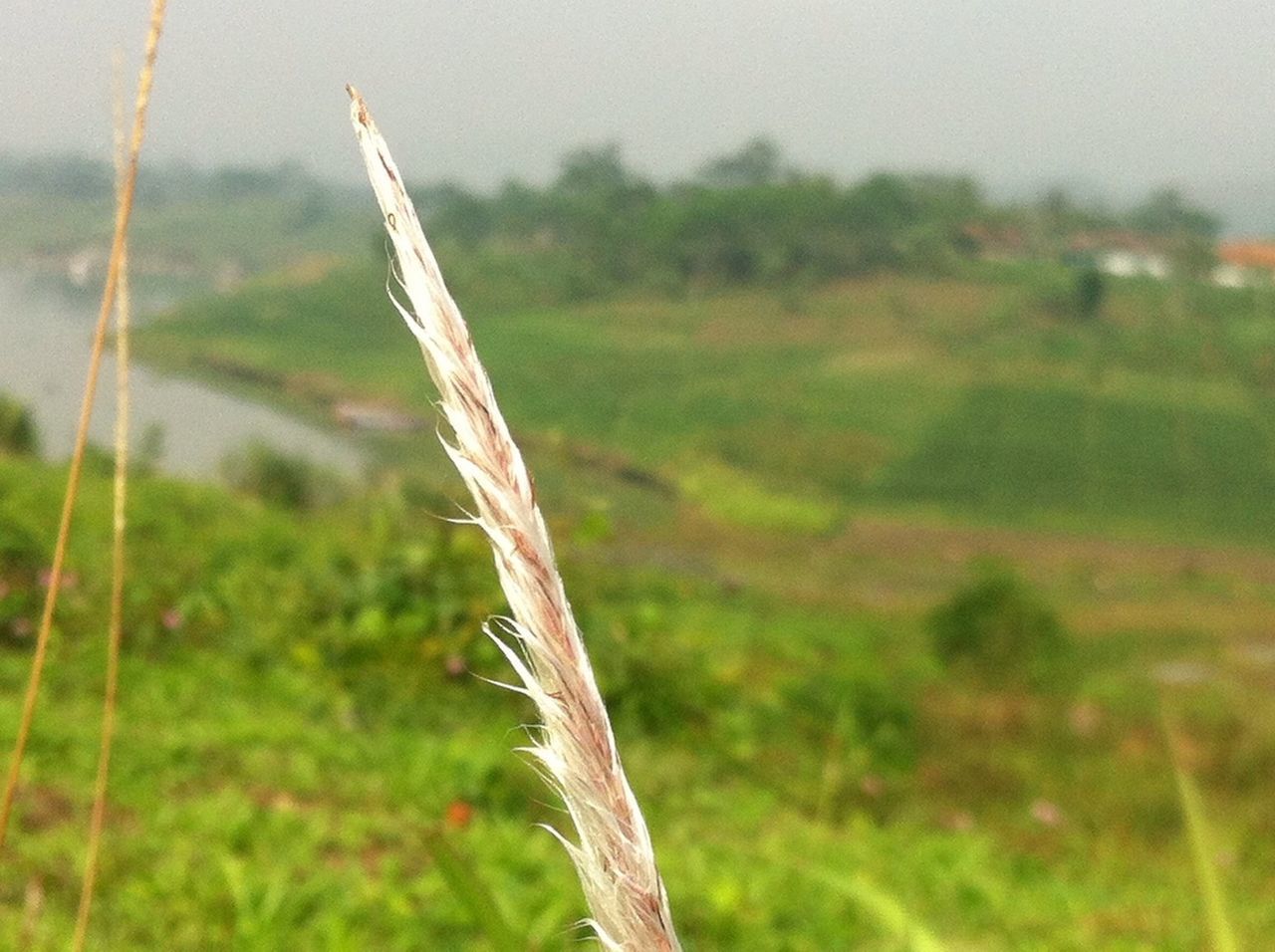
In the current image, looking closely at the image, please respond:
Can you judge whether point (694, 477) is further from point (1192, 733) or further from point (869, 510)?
point (1192, 733)

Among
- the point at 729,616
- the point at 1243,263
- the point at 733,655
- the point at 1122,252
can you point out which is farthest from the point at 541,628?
the point at 1243,263

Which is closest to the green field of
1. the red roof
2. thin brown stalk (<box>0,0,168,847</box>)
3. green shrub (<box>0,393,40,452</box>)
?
thin brown stalk (<box>0,0,168,847</box>)

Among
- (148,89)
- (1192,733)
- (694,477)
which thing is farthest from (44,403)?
(148,89)

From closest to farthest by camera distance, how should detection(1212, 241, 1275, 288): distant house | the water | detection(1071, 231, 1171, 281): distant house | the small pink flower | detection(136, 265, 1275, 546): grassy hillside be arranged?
1. the small pink flower
2. the water
3. detection(1071, 231, 1171, 281): distant house
4. detection(136, 265, 1275, 546): grassy hillside
5. detection(1212, 241, 1275, 288): distant house

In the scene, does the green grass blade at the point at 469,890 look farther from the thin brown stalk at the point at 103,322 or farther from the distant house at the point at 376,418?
the distant house at the point at 376,418

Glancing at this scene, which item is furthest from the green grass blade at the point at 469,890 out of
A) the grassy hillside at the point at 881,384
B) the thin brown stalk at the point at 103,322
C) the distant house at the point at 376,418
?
the grassy hillside at the point at 881,384

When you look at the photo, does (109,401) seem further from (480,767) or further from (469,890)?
(469,890)

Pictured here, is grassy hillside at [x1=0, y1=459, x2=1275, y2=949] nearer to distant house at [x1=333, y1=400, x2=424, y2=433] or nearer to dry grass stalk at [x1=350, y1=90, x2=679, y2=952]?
dry grass stalk at [x1=350, y1=90, x2=679, y2=952]
